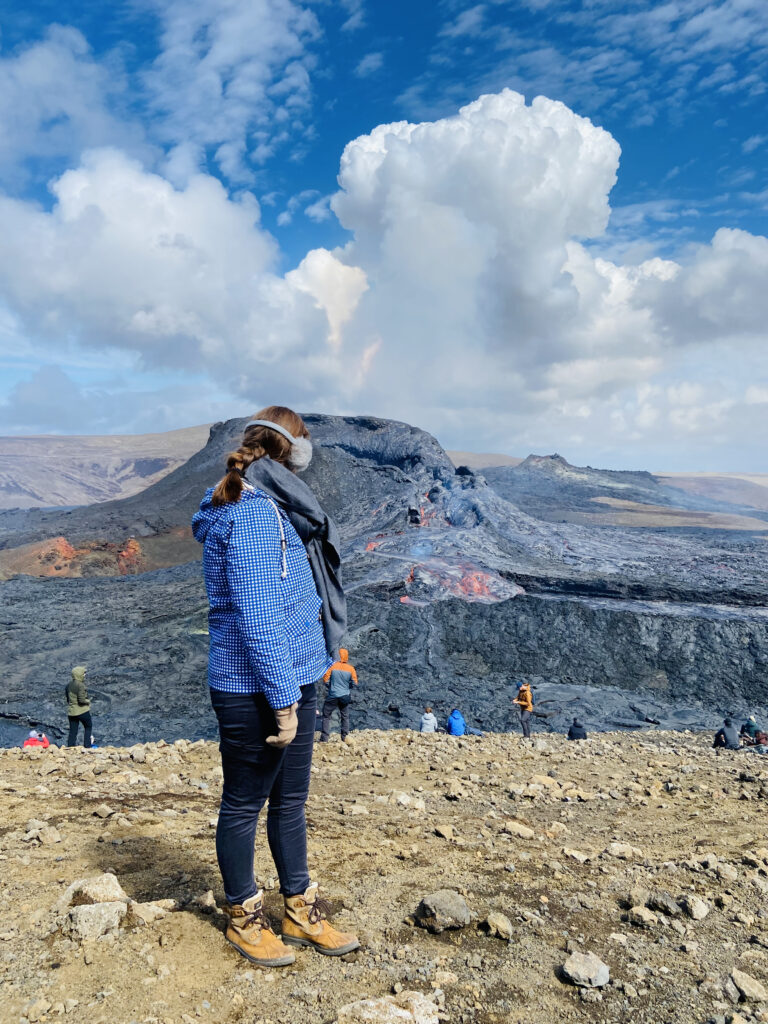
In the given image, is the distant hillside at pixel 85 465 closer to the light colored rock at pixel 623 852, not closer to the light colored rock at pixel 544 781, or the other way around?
the light colored rock at pixel 544 781

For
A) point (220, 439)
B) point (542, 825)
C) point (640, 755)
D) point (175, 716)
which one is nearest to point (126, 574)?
point (175, 716)

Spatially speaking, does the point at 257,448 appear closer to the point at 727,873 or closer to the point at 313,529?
the point at 313,529

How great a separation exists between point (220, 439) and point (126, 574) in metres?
21.3

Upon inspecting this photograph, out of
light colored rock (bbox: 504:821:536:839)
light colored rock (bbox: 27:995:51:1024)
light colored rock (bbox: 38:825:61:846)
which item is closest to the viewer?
light colored rock (bbox: 27:995:51:1024)

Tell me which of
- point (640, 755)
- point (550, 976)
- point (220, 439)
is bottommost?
point (640, 755)

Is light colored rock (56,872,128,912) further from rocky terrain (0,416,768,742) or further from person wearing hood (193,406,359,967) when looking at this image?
rocky terrain (0,416,768,742)

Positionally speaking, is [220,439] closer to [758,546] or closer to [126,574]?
[126,574]

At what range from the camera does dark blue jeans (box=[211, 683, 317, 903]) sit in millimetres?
2230

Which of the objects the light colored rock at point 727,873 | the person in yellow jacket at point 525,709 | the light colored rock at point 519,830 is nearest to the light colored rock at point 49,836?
the light colored rock at point 519,830

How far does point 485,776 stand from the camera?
5.59 meters

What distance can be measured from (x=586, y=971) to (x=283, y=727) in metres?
1.29

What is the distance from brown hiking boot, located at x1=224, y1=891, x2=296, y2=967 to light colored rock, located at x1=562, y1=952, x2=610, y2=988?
3.07ft

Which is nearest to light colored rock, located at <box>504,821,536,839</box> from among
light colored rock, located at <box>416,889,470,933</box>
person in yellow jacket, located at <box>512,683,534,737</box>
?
light colored rock, located at <box>416,889,470,933</box>

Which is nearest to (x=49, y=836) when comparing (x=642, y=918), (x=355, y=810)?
(x=355, y=810)
